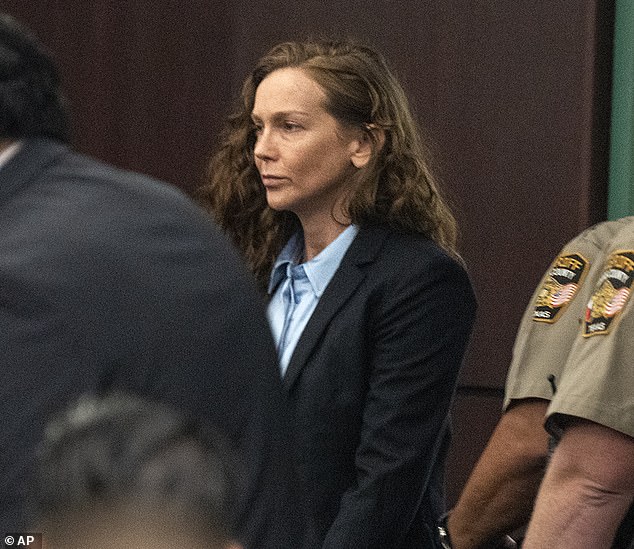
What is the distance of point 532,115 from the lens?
3922 mm

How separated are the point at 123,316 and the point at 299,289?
1.17m

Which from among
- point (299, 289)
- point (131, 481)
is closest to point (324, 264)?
point (299, 289)

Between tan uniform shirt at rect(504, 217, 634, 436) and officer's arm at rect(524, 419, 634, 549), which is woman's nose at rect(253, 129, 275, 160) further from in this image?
officer's arm at rect(524, 419, 634, 549)

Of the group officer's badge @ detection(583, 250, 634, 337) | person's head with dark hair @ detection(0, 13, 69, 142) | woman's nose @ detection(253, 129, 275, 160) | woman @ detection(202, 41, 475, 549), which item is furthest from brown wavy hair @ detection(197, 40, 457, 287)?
person's head with dark hair @ detection(0, 13, 69, 142)

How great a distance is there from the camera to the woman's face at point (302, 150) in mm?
2799

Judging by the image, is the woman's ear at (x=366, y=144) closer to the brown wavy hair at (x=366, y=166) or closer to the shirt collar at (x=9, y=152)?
the brown wavy hair at (x=366, y=166)

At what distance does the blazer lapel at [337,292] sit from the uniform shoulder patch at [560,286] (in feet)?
1.30

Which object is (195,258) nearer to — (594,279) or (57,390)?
(57,390)

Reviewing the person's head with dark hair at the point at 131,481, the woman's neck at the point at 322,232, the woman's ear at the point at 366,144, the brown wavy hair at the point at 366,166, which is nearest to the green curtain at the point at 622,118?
the brown wavy hair at the point at 366,166

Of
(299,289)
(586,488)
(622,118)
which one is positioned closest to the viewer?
(586,488)

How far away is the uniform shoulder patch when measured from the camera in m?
2.36

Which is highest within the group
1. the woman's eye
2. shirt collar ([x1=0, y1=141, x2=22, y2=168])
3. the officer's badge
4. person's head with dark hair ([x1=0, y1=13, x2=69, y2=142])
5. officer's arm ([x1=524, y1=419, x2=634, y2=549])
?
person's head with dark hair ([x1=0, y1=13, x2=69, y2=142])

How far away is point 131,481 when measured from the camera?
1085 millimetres

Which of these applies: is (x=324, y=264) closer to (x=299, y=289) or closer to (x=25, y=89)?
(x=299, y=289)
